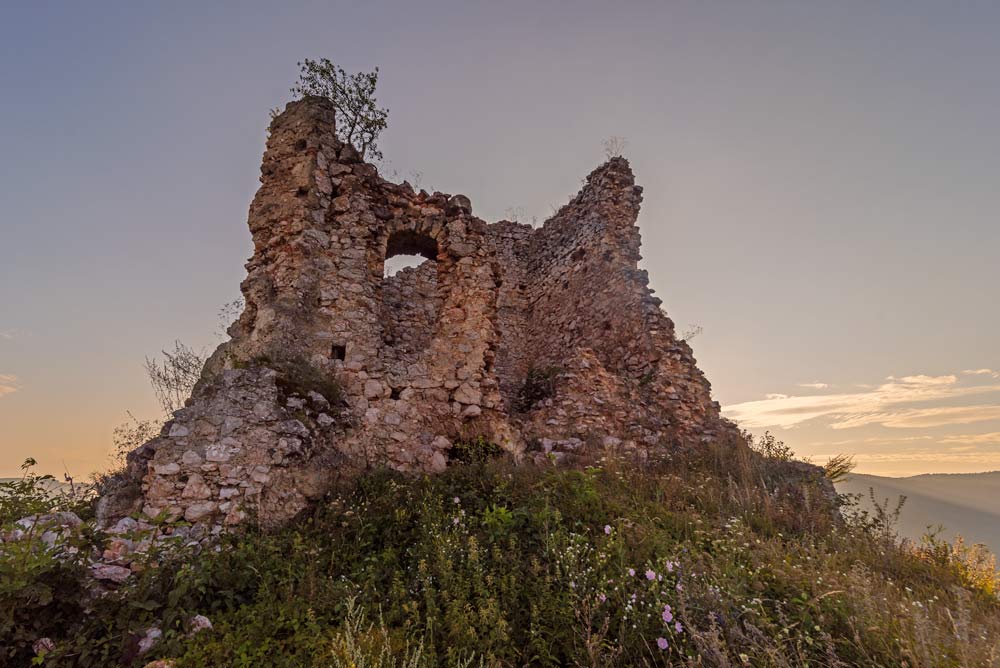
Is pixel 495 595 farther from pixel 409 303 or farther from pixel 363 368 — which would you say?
pixel 409 303

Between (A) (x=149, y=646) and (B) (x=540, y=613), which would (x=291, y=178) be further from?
(B) (x=540, y=613)

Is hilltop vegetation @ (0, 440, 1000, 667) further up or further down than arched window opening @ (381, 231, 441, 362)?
further down

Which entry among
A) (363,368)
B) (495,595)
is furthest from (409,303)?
(495,595)

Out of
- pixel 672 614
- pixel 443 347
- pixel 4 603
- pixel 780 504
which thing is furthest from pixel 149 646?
pixel 780 504

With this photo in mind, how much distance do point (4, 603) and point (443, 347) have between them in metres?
5.31

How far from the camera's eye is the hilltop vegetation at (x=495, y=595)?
2898 millimetres

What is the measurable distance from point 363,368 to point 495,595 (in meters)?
4.17

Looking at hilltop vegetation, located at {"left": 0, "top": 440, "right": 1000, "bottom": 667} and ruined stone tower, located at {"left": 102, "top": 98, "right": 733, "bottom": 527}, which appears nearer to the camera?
hilltop vegetation, located at {"left": 0, "top": 440, "right": 1000, "bottom": 667}

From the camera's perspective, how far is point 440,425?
680 centimetres

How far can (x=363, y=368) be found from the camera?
6723 mm

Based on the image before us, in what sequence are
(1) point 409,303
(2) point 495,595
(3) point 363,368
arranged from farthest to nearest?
(1) point 409,303, (3) point 363,368, (2) point 495,595

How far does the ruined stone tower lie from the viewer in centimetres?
501

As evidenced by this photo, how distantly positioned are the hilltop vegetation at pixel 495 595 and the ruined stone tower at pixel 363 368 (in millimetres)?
899

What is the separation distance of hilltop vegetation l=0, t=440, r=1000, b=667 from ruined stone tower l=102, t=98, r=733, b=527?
0.90 m
